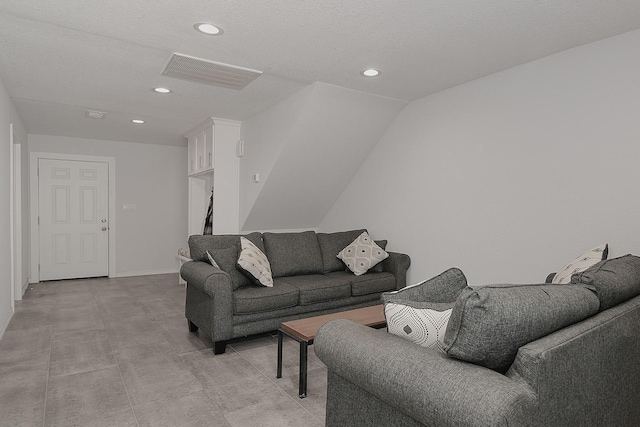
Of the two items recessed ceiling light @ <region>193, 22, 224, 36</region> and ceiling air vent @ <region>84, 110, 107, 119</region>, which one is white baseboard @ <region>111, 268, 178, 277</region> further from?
recessed ceiling light @ <region>193, 22, 224, 36</region>

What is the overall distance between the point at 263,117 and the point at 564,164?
309 cm

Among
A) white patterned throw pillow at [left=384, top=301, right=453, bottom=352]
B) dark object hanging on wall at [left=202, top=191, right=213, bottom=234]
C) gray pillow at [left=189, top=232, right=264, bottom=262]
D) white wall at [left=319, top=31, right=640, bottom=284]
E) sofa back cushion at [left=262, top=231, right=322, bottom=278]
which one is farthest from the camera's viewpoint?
dark object hanging on wall at [left=202, top=191, right=213, bottom=234]

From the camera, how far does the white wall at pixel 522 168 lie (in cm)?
268

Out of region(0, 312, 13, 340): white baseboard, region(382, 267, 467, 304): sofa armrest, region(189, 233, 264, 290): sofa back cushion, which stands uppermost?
region(382, 267, 467, 304): sofa armrest

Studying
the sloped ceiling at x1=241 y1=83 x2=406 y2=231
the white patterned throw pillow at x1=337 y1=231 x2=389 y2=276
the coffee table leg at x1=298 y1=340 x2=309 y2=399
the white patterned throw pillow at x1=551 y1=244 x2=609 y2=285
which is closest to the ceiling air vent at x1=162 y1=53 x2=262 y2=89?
the sloped ceiling at x1=241 y1=83 x2=406 y2=231

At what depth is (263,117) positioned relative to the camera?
466cm

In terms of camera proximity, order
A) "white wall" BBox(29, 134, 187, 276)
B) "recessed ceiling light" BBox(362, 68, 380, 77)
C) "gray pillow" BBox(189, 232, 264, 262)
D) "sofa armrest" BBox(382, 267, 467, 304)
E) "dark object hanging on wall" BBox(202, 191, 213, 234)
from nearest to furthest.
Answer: "sofa armrest" BBox(382, 267, 467, 304) < "recessed ceiling light" BBox(362, 68, 380, 77) < "gray pillow" BBox(189, 232, 264, 262) < "dark object hanging on wall" BBox(202, 191, 213, 234) < "white wall" BBox(29, 134, 187, 276)

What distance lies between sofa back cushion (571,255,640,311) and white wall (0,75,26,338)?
14.4 feet

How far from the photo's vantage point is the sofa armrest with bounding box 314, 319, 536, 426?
1108mm

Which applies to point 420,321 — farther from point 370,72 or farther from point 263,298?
point 370,72

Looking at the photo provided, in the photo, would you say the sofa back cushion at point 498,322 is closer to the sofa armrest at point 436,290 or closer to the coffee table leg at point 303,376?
the sofa armrest at point 436,290

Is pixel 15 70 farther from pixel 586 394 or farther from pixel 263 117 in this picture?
pixel 586 394

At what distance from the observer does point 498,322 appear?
4.00 ft

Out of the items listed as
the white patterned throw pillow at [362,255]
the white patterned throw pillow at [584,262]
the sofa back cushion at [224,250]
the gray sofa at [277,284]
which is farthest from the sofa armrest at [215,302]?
the white patterned throw pillow at [584,262]
